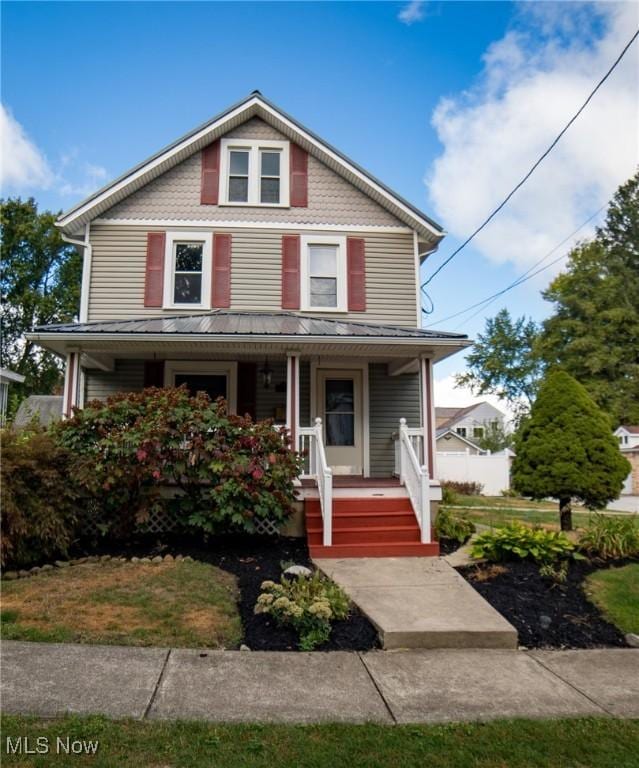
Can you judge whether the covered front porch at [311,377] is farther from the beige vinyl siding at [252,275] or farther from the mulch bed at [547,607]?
the mulch bed at [547,607]

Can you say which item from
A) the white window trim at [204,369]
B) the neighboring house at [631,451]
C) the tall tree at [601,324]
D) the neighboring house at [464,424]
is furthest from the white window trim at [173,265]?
the neighboring house at [464,424]

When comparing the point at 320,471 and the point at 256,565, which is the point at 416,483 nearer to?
the point at 320,471

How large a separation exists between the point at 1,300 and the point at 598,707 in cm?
3262

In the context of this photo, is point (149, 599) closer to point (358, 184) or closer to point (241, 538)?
point (241, 538)

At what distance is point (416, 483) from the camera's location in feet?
27.1

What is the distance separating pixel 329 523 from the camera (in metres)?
7.75

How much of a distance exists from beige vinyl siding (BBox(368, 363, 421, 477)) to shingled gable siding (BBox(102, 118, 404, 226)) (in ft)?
10.9

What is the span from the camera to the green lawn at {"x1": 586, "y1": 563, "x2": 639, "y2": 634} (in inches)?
218

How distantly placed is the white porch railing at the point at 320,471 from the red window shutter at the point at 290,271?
303 centimetres

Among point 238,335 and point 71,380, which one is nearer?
point 238,335

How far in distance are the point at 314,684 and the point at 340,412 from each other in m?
7.71

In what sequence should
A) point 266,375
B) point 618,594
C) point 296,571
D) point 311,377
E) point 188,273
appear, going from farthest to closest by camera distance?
1. point 188,273
2. point 311,377
3. point 266,375
4. point 296,571
5. point 618,594

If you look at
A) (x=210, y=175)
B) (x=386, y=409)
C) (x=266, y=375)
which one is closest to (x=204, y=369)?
(x=266, y=375)

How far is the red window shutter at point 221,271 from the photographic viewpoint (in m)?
11.4
